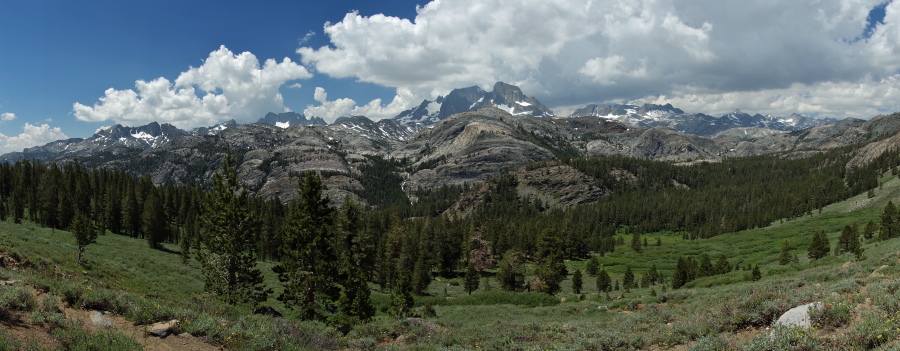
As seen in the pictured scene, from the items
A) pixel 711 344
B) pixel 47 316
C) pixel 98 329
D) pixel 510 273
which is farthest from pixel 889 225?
pixel 47 316

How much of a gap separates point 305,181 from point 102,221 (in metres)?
92.0

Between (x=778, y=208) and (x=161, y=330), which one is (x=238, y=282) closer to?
(x=161, y=330)

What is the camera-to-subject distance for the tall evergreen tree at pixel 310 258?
3316cm

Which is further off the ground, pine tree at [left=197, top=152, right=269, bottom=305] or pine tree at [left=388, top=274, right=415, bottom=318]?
pine tree at [left=197, top=152, right=269, bottom=305]

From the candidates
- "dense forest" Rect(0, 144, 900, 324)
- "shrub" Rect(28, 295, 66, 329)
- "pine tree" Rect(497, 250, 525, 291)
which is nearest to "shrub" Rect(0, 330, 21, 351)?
"shrub" Rect(28, 295, 66, 329)

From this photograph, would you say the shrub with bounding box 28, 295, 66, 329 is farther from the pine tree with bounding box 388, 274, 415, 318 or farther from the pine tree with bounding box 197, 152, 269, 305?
the pine tree with bounding box 388, 274, 415, 318

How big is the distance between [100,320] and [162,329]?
91.8 inches

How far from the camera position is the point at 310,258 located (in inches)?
1340

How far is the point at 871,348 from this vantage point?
10.5 meters

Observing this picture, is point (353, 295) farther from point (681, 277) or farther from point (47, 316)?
point (681, 277)

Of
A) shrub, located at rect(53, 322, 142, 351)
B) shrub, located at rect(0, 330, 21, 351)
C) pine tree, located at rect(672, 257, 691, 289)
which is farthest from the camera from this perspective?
pine tree, located at rect(672, 257, 691, 289)

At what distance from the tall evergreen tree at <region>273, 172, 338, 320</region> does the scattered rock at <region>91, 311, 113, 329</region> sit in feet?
57.8

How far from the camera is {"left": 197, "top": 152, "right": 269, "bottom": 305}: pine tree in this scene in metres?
33.9

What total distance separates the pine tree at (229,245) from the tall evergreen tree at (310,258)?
126 inches
